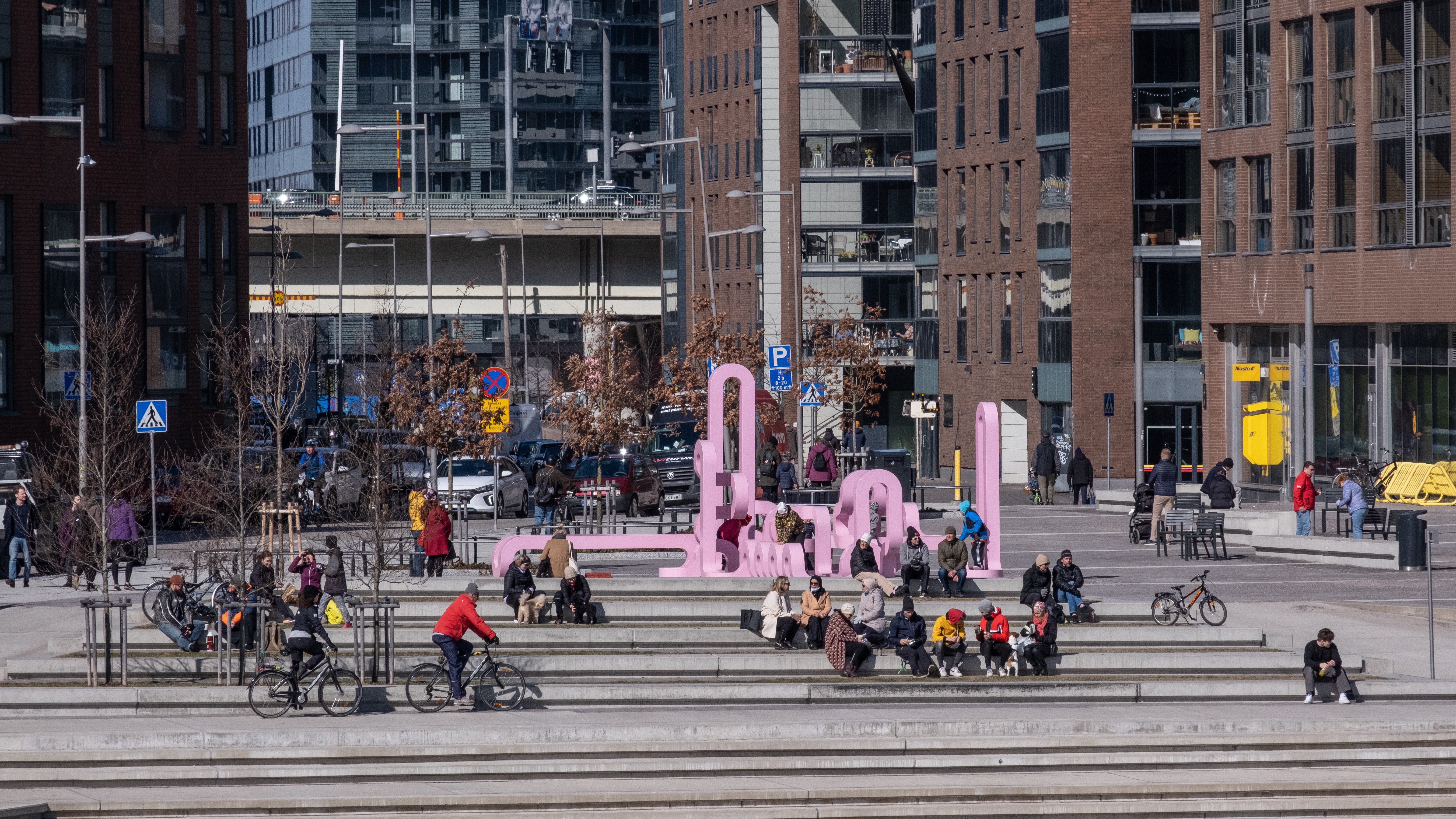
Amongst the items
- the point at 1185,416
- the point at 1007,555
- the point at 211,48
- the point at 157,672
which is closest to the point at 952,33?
the point at 1185,416

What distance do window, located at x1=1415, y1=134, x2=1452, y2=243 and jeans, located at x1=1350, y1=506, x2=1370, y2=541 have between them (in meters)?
12.5

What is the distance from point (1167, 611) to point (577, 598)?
7.66 metres

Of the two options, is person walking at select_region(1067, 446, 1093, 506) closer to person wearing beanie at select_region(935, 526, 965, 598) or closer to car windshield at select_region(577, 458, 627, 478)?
car windshield at select_region(577, 458, 627, 478)

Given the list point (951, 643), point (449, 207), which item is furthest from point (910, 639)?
point (449, 207)

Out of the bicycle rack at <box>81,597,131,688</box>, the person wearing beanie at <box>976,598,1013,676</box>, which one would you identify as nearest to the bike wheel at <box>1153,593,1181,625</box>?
the person wearing beanie at <box>976,598,1013,676</box>

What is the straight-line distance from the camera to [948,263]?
73.5 m

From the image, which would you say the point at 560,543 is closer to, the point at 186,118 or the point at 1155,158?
the point at 186,118

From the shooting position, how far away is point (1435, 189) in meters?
50.5

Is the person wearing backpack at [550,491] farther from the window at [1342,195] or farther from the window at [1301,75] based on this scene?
the window at [1301,75]

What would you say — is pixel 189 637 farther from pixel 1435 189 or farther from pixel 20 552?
pixel 1435 189

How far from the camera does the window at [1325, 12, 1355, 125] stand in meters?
52.9

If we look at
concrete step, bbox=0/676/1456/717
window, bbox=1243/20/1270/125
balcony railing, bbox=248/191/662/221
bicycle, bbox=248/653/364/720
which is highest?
balcony railing, bbox=248/191/662/221

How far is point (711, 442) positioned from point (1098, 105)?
3327 centimetres

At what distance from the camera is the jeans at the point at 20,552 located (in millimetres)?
36688
